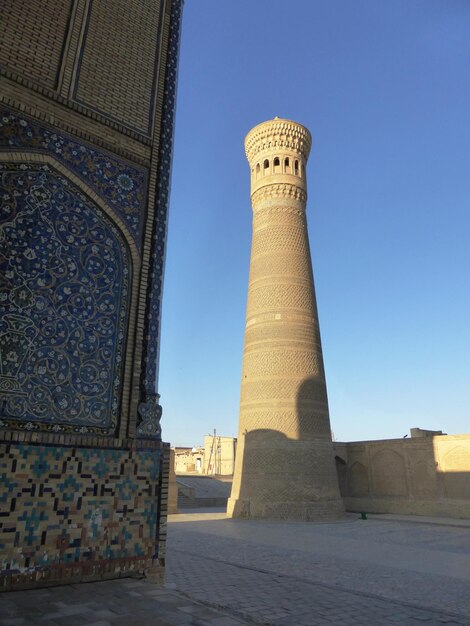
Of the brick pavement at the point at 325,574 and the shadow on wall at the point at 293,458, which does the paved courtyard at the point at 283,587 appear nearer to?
the brick pavement at the point at 325,574

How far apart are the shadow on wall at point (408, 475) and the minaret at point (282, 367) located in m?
3.13

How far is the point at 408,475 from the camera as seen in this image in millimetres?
13812

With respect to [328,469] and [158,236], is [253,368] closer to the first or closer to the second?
[328,469]

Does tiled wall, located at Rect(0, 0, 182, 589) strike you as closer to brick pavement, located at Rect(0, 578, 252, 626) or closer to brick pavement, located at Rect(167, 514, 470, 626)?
brick pavement, located at Rect(0, 578, 252, 626)

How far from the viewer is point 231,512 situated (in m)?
11.9

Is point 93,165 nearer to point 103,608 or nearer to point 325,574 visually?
point 103,608

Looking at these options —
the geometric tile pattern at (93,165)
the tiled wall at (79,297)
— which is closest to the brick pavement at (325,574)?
the tiled wall at (79,297)

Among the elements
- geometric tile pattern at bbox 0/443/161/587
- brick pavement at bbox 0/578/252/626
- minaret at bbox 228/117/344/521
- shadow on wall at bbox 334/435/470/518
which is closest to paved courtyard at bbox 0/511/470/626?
brick pavement at bbox 0/578/252/626

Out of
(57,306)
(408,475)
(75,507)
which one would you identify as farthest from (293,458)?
(57,306)

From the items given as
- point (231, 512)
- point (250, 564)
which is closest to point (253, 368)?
point (231, 512)

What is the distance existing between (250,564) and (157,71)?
4.94 metres

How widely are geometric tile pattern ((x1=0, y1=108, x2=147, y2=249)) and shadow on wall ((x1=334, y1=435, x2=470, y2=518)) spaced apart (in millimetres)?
12443

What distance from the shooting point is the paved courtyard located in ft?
6.29

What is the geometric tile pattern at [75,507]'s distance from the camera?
216cm
